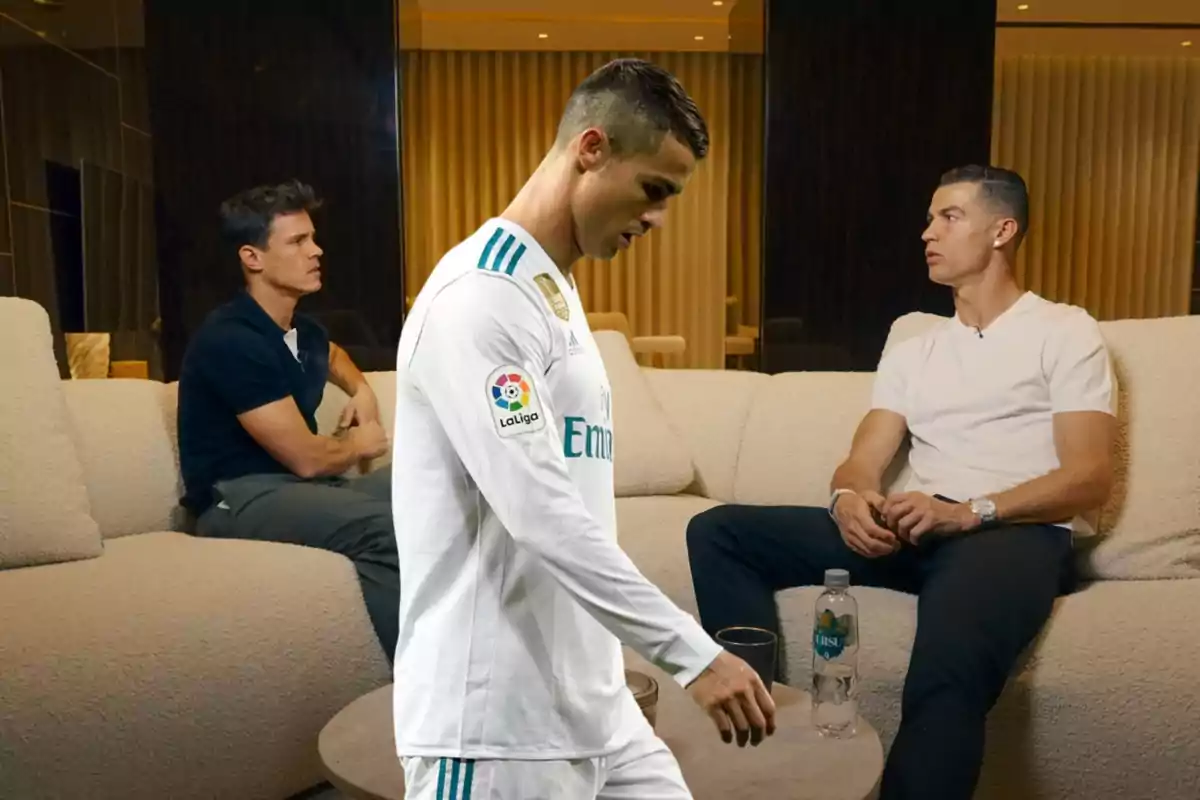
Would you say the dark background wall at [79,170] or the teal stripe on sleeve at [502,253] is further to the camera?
the dark background wall at [79,170]

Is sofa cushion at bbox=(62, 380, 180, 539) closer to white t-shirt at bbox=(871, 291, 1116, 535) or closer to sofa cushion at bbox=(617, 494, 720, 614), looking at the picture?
sofa cushion at bbox=(617, 494, 720, 614)

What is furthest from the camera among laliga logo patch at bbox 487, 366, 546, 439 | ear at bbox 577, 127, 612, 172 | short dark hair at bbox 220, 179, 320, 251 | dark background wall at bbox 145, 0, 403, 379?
dark background wall at bbox 145, 0, 403, 379

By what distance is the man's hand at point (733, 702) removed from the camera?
883mm

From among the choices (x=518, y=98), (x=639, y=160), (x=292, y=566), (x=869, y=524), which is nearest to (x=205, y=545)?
(x=292, y=566)

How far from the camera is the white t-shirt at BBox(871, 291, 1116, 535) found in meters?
1.96

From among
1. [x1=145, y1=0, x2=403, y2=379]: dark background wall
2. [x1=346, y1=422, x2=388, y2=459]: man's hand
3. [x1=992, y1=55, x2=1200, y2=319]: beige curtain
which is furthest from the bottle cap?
[x1=992, y1=55, x2=1200, y2=319]: beige curtain

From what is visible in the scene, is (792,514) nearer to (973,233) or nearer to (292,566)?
(973,233)

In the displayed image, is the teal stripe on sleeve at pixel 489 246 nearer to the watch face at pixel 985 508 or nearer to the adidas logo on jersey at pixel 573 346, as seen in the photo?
the adidas logo on jersey at pixel 573 346

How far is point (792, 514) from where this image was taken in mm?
2064

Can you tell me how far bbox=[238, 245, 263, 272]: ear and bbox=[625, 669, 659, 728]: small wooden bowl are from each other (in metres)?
1.57

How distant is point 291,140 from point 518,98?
2.74m

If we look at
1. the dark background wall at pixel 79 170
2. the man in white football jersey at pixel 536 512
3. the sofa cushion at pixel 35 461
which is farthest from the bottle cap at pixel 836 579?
the dark background wall at pixel 79 170

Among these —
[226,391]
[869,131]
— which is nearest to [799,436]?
[226,391]

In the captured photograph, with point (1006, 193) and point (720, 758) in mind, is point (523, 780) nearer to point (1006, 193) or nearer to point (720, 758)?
point (720, 758)
